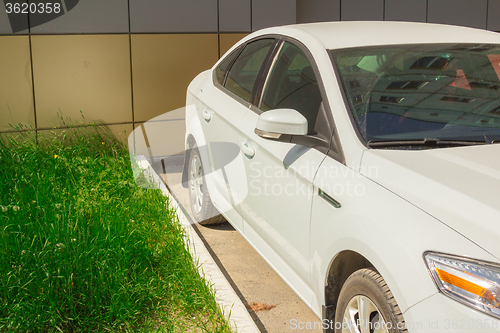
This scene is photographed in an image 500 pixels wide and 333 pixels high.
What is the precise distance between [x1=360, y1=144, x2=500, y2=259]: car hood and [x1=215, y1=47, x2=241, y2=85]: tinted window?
7.38 ft

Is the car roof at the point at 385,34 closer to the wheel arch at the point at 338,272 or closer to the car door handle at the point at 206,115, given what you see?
the car door handle at the point at 206,115

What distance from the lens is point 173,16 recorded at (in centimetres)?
711

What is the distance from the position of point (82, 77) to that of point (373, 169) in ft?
17.9

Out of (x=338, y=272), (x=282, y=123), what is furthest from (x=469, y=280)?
(x=282, y=123)

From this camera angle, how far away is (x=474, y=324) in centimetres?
172

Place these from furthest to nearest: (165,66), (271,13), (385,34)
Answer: (271,13)
(165,66)
(385,34)

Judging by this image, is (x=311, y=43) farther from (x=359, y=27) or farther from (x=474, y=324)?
(x=474, y=324)

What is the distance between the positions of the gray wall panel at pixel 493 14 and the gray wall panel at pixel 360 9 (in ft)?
7.93

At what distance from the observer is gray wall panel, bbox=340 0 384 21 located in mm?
8961

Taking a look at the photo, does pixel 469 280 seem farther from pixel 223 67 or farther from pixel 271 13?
pixel 271 13

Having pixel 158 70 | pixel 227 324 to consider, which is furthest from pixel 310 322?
pixel 158 70

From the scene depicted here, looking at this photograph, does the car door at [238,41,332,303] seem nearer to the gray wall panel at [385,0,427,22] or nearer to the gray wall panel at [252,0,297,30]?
the gray wall panel at [252,0,297,30]

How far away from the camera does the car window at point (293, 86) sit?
120 inches

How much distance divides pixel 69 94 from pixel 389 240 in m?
5.76
